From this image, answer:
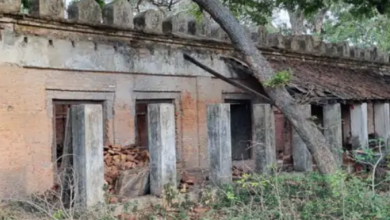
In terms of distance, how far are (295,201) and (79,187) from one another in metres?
3.10

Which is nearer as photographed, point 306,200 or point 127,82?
point 306,200

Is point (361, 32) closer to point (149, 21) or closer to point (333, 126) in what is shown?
point (333, 126)

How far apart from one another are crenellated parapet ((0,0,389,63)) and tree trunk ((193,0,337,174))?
1874 mm

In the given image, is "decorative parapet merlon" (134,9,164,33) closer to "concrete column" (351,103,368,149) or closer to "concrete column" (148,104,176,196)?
"concrete column" (148,104,176,196)

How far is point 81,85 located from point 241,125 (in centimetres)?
484

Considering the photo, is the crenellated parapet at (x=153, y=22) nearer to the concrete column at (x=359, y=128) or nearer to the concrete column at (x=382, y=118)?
the concrete column at (x=382, y=118)

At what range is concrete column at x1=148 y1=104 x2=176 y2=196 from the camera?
7973 mm

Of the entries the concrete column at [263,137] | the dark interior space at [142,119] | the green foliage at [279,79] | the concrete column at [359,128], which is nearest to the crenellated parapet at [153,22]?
the dark interior space at [142,119]

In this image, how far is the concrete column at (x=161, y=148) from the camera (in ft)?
26.2

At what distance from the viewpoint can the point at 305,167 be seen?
10.2 m

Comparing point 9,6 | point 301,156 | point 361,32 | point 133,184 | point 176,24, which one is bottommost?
point 133,184

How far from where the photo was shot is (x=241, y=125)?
12820 millimetres

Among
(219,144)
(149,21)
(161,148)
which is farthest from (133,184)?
(149,21)

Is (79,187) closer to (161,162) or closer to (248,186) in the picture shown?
(161,162)
